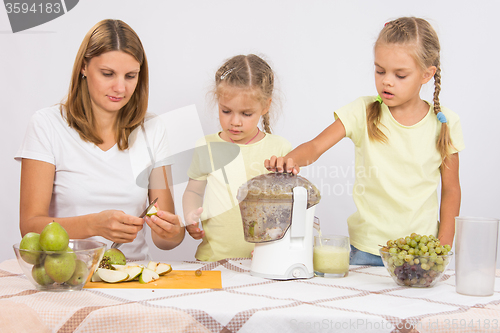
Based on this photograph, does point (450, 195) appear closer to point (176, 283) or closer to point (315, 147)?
point (315, 147)

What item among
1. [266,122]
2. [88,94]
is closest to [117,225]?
[88,94]

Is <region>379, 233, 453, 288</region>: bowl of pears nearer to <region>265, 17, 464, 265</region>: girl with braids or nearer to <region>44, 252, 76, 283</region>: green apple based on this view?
<region>265, 17, 464, 265</region>: girl with braids

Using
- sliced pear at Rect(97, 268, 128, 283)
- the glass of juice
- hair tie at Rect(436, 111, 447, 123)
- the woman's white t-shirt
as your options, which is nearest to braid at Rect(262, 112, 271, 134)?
the woman's white t-shirt

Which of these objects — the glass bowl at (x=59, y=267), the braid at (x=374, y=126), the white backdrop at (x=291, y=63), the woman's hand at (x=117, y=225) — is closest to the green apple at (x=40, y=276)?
the glass bowl at (x=59, y=267)

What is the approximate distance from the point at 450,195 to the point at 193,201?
2.95 ft

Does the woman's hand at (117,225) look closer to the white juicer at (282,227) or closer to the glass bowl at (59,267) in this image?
the glass bowl at (59,267)

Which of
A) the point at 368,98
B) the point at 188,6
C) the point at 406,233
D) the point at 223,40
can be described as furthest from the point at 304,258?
the point at 188,6

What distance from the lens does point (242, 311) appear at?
881 millimetres

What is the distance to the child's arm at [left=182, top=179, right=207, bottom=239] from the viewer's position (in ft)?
4.86

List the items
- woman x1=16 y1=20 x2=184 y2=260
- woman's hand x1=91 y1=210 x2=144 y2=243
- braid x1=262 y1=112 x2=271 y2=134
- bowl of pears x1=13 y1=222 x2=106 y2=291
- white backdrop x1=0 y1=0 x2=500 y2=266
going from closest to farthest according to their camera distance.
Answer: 1. bowl of pears x1=13 y1=222 x2=106 y2=291
2. woman's hand x1=91 y1=210 x2=144 y2=243
3. woman x1=16 y1=20 x2=184 y2=260
4. braid x1=262 y1=112 x2=271 y2=134
5. white backdrop x1=0 y1=0 x2=500 y2=266

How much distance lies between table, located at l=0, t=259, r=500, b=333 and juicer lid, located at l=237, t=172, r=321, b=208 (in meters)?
0.25

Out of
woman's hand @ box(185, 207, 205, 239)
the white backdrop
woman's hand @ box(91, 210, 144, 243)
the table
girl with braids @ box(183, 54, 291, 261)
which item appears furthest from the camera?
the white backdrop

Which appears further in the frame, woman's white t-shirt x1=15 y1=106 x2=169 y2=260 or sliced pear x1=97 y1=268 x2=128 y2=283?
woman's white t-shirt x1=15 y1=106 x2=169 y2=260

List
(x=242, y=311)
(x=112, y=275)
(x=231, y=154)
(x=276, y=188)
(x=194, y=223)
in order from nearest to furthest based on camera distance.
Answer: (x=242, y=311) → (x=112, y=275) → (x=276, y=188) → (x=194, y=223) → (x=231, y=154)
